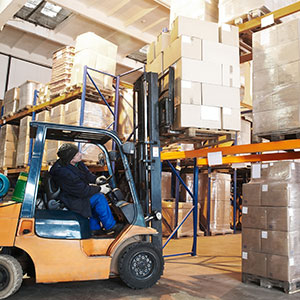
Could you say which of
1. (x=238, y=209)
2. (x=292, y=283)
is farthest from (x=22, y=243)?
(x=238, y=209)

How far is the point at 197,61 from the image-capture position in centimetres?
412

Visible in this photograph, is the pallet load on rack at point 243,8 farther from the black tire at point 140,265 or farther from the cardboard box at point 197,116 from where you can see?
the black tire at point 140,265

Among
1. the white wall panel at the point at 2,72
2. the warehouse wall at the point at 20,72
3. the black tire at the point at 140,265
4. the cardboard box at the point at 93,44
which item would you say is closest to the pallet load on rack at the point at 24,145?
the cardboard box at the point at 93,44

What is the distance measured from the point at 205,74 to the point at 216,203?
20.3 ft

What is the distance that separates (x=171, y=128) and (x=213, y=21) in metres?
1.73

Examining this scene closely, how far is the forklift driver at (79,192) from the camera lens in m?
3.60

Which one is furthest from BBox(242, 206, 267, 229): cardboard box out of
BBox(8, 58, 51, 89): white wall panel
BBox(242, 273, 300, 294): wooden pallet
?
BBox(8, 58, 51, 89): white wall panel

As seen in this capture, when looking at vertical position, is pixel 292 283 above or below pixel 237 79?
below

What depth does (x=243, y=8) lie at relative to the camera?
440 cm

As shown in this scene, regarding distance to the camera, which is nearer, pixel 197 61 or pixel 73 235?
pixel 73 235

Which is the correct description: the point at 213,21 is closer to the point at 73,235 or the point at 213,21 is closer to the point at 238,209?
the point at 73,235

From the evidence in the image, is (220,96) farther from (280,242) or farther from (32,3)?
(32,3)

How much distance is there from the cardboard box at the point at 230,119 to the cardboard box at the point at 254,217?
1.00 m

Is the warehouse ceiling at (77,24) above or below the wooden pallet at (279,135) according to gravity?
above
